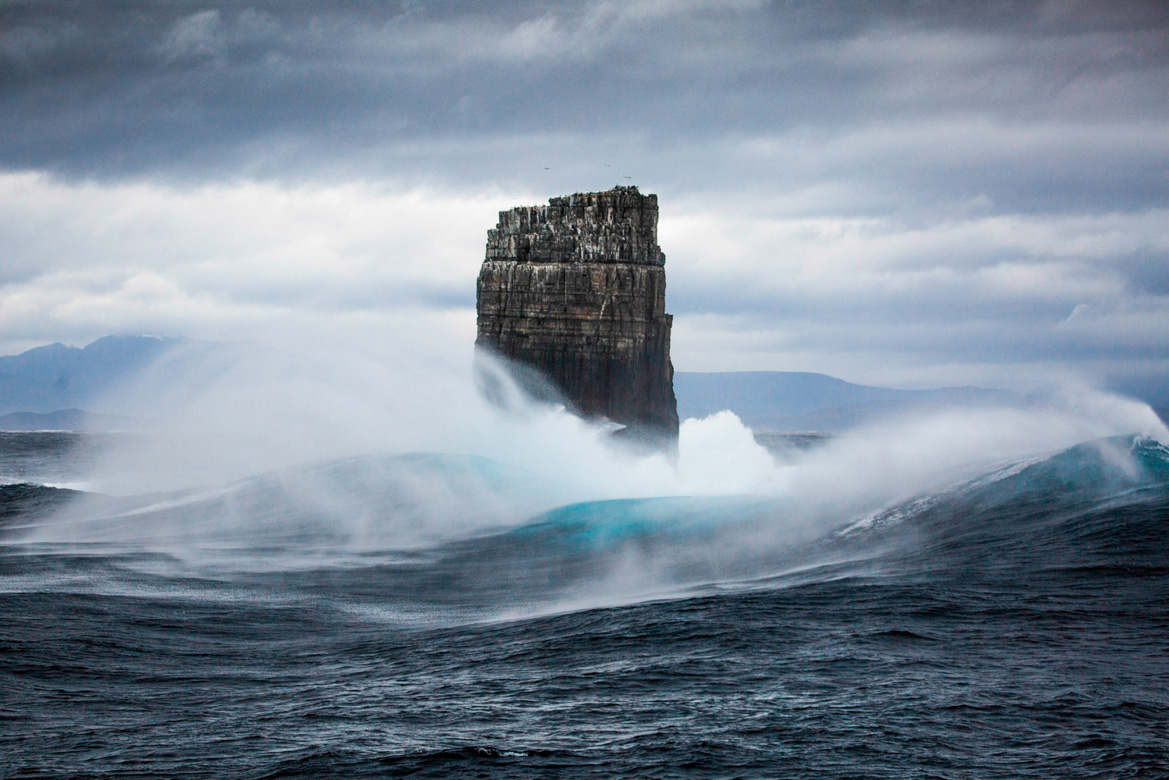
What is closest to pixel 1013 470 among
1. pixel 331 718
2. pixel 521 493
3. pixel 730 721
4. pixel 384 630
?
pixel 521 493

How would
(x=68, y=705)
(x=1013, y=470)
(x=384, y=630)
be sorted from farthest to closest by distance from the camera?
(x=1013, y=470) → (x=384, y=630) → (x=68, y=705)

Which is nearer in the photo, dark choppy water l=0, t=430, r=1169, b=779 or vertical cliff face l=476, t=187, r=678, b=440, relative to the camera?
dark choppy water l=0, t=430, r=1169, b=779

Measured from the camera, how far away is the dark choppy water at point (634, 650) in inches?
362

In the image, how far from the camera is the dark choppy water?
9.20m

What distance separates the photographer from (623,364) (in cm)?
4284

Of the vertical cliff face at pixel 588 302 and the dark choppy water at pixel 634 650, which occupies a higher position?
the vertical cliff face at pixel 588 302

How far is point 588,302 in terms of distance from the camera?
42.5m

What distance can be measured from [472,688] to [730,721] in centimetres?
289

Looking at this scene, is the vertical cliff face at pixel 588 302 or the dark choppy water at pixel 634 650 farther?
the vertical cliff face at pixel 588 302

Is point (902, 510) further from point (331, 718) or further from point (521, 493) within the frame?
point (331, 718)

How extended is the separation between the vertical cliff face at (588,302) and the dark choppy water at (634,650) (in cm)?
1781

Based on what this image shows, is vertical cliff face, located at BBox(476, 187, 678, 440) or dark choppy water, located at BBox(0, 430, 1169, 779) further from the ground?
vertical cliff face, located at BBox(476, 187, 678, 440)

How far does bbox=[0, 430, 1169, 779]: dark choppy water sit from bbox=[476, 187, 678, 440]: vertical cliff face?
58.4 feet

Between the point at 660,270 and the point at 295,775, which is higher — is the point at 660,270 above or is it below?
above
